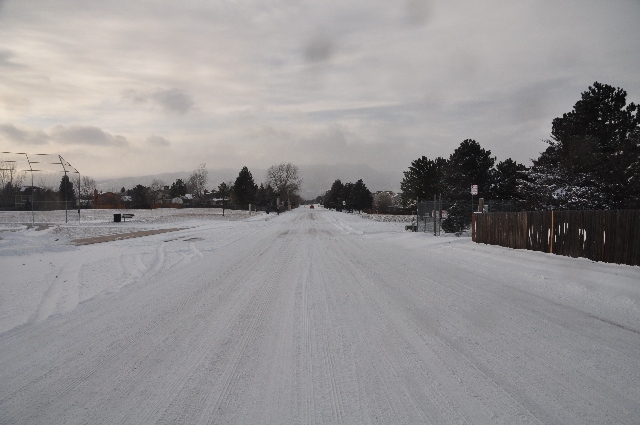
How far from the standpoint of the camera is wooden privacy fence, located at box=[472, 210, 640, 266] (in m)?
10.2

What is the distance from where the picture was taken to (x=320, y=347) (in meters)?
4.81

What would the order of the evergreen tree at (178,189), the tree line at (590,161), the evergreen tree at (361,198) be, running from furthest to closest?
the evergreen tree at (178,189), the evergreen tree at (361,198), the tree line at (590,161)

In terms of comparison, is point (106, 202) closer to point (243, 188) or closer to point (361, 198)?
point (243, 188)

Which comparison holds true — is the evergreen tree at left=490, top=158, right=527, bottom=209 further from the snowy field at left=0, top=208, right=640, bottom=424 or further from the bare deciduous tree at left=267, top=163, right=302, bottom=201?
the bare deciduous tree at left=267, top=163, right=302, bottom=201

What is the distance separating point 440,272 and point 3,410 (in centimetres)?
915

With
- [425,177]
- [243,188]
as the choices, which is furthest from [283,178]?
[425,177]

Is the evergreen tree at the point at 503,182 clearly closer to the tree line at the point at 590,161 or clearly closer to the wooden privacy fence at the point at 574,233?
the tree line at the point at 590,161

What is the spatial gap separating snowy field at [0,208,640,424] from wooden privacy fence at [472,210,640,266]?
0.74 m

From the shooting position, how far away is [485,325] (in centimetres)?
574

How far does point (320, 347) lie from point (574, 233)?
416 inches

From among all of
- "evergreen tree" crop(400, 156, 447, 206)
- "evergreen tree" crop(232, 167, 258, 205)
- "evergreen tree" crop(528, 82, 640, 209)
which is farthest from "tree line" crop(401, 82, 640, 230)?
"evergreen tree" crop(232, 167, 258, 205)

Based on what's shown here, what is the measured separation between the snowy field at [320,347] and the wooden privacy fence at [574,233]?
29.2 inches

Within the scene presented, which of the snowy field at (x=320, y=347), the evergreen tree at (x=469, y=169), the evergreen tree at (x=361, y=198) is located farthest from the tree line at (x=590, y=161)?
the evergreen tree at (x=361, y=198)

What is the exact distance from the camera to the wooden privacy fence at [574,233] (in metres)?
10.2
